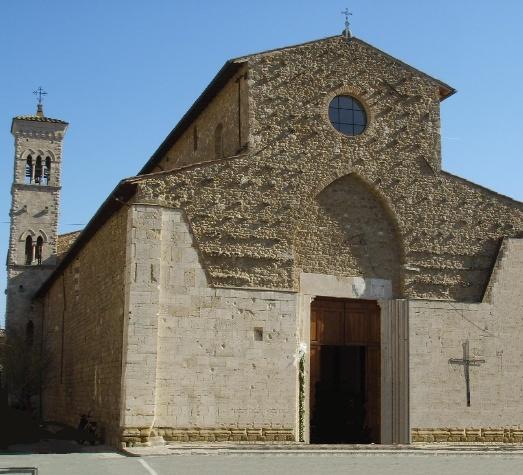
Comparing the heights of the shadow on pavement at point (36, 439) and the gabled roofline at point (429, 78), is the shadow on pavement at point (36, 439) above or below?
below

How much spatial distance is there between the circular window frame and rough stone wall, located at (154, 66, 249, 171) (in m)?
2.02

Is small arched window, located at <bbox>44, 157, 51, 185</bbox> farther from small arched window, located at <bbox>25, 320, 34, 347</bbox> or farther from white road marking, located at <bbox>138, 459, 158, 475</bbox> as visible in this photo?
white road marking, located at <bbox>138, 459, 158, 475</bbox>

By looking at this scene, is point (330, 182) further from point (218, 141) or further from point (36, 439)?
point (36, 439)

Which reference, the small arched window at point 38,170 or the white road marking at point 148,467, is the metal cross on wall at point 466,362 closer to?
the white road marking at point 148,467

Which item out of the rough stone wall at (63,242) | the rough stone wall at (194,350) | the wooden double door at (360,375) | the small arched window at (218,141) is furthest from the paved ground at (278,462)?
the rough stone wall at (63,242)

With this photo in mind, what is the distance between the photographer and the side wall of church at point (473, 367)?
18.6 meters

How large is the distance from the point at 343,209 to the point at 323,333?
3.02 m

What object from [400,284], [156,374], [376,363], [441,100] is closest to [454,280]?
[400,284]

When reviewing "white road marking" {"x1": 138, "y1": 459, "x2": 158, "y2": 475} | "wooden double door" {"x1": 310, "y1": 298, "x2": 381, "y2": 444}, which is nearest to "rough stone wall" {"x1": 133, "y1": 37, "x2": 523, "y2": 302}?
"wooden double door" {"x1": 310, "y1": 298, "x2": 381, "y2": 444}

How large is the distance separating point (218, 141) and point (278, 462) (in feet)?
A: 32.2

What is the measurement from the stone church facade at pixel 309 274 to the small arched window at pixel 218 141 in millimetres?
58

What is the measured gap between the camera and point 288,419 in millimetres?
17266

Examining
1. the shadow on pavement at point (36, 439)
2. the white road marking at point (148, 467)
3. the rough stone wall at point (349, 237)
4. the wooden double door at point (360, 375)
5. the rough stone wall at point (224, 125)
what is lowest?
the shadow on pavement at point (36, 439)

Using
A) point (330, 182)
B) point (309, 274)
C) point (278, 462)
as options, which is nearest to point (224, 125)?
point (330, 182)
